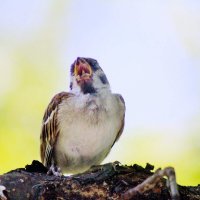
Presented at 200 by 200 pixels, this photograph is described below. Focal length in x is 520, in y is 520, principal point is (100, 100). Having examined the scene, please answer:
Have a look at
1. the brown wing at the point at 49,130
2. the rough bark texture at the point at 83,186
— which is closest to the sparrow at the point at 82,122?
the brown wing at the point at 49,130

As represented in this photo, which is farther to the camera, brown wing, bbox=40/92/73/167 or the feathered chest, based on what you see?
brown wing, bbox=40/92/73/167

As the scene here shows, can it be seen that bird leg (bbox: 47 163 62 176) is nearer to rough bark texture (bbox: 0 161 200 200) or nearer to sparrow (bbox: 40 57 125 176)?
Answer: sparrow (bbox: 40 57 125 176)

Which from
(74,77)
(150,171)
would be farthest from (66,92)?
(150,171)

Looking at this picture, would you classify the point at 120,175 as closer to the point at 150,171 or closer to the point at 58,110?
the point at 150,171

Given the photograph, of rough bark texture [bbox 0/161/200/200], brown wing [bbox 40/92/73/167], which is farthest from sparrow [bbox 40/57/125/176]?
rough bark texture [bbox 0/161/200/200]

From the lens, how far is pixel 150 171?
242 cm

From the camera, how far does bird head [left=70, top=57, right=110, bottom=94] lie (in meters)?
3.45

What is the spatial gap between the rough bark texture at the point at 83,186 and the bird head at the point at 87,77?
117 cm

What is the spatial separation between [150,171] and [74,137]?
37.4 inches

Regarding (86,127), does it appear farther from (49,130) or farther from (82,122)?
(49,130)

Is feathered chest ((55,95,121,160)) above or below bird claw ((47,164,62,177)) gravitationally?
above

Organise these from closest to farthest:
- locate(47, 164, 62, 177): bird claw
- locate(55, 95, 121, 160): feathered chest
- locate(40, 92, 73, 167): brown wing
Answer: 1. locate(47, 164, 62, 177): bird claw
2. locate(55, 95, 121, 160): feathered chest
3. locate(40, 92, 73, 167): brown wing

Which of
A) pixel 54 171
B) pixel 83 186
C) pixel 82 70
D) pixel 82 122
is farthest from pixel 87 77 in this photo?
pixel 83 186

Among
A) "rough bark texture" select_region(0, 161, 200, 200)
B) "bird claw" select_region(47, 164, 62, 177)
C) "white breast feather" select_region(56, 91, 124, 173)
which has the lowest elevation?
"rough bark texture" select_region(0, 161, 200, 200)
